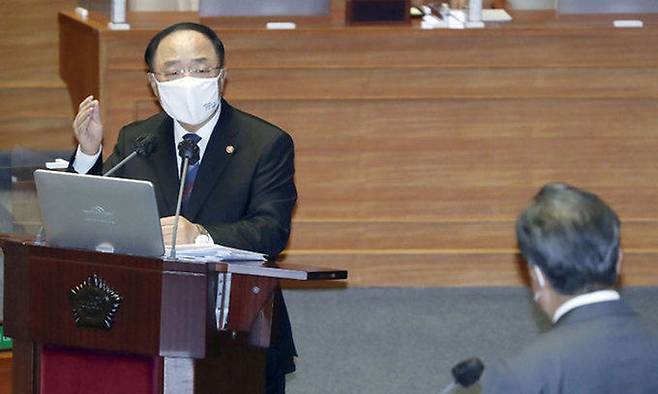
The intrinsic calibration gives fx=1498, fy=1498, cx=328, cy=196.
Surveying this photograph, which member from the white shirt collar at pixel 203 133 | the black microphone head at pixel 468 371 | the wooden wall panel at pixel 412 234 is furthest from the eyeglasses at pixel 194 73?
the wooden wall panel at pixel 412 234

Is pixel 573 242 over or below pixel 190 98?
below

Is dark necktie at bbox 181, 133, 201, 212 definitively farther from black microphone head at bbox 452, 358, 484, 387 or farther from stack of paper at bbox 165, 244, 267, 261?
black microphone head at bbox 452, 358, 484, 387

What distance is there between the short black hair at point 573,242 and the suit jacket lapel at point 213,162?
4.89 ft

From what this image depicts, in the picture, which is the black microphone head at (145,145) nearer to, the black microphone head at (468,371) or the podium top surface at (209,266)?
the podium top surface at (209,266)

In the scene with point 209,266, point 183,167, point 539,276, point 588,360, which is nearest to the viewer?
point 588,360

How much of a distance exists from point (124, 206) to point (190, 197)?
65cm

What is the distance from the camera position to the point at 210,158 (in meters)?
4.06

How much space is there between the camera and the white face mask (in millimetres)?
3984

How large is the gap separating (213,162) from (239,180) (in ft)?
0.28

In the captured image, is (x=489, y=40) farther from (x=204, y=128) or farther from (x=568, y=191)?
(x=568, y=191)

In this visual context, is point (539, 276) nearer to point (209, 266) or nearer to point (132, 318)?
point (209, 266)

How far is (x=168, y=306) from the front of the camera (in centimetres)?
346

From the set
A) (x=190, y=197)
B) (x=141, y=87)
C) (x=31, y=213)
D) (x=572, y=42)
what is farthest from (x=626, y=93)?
(x=190, y=197)

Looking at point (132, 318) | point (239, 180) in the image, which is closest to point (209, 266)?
point (132, 318)
